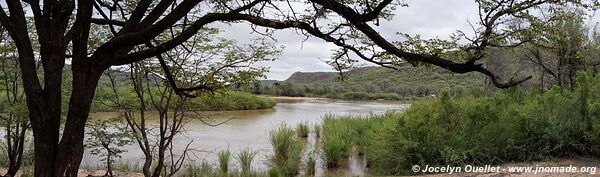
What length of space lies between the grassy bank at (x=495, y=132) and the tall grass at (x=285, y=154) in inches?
61.3

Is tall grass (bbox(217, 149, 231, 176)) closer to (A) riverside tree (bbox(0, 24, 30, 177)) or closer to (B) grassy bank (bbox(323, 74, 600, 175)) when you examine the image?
(B) grassy bank (bbox(323, 74, 600, 175))

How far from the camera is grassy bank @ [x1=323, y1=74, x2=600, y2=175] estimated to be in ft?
21.1

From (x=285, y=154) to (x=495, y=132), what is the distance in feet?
14.5

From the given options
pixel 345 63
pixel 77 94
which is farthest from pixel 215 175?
pixel 77 94

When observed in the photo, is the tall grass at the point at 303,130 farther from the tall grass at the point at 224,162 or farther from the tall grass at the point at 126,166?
the tall grass at the point at 126,166

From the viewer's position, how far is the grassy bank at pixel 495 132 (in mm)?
6418

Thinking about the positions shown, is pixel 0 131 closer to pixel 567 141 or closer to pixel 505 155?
pixel 505 155

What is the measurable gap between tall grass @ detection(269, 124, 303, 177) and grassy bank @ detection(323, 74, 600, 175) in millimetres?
1558

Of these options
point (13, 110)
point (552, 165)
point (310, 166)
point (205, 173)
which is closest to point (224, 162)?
point (205, 173)

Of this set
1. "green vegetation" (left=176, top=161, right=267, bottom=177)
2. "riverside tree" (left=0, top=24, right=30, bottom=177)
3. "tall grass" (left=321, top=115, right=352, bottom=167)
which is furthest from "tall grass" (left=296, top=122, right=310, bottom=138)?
"riverside tree" (left=0, top=24, right=30, bottom=177)

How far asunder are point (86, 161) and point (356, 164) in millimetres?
5561

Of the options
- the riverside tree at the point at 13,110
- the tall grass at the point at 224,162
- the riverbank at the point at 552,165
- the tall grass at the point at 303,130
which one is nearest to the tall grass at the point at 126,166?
the tall grass at the point at 224,162

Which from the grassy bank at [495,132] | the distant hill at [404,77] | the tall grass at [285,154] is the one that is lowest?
the tall grass at [285,154]

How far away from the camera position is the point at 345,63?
490 cm
